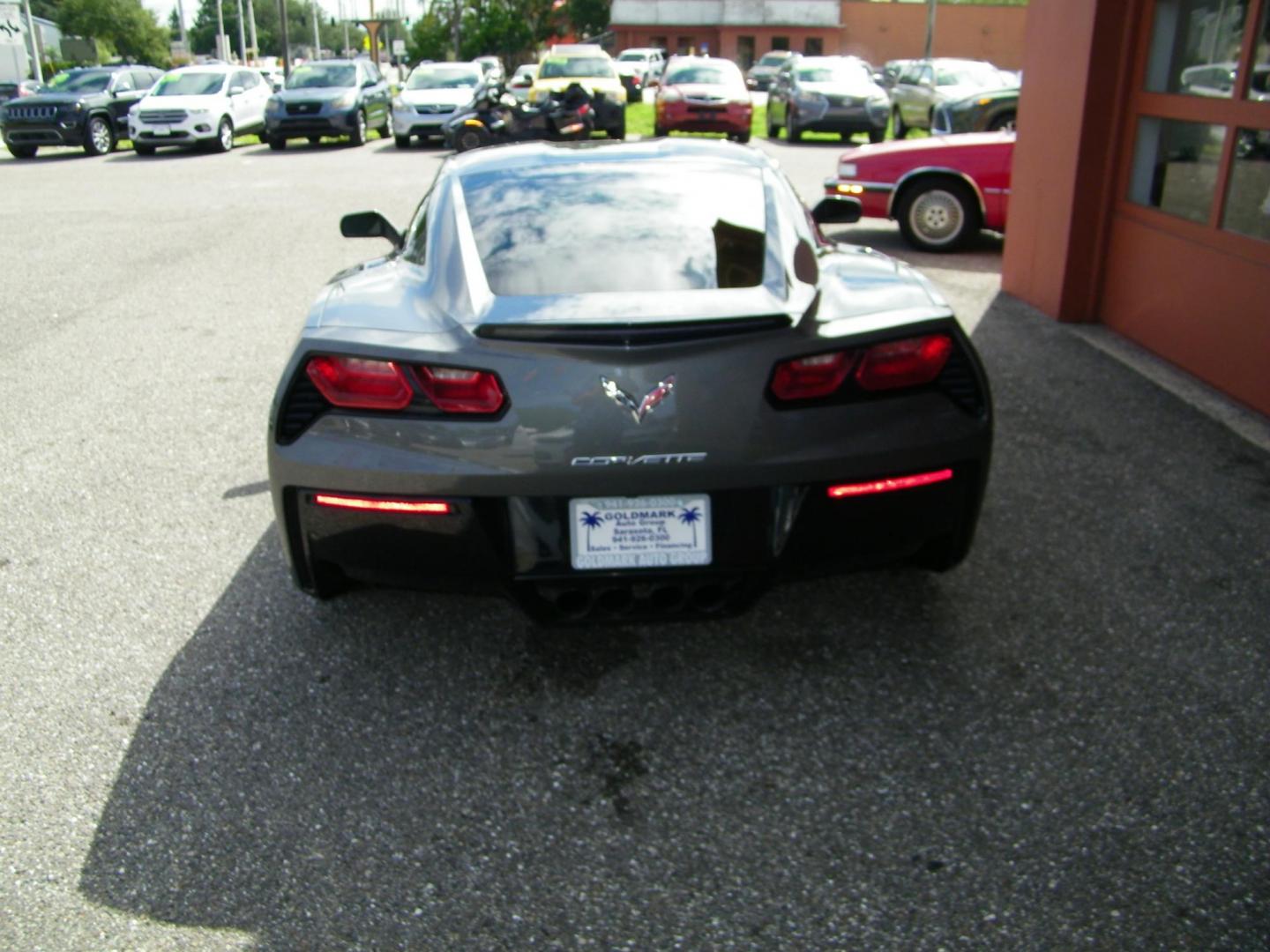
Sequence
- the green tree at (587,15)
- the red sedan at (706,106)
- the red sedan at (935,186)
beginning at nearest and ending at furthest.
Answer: the red sedan at (935,186) < the red sedan at (706,106) < the green tree at (587,15)

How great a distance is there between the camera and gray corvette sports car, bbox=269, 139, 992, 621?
9.99 feet

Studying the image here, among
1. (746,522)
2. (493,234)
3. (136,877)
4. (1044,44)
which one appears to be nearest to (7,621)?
(136,877)

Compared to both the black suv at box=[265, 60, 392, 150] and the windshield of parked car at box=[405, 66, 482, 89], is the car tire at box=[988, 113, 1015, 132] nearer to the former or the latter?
the windshield of parked car at box=[405, 66, 482, 89]

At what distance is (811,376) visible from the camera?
3.16 m

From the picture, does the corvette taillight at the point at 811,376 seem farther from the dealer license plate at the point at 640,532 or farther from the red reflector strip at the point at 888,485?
the dealer license plate at the point at 640,532

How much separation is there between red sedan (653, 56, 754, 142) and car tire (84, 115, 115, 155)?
10762mm

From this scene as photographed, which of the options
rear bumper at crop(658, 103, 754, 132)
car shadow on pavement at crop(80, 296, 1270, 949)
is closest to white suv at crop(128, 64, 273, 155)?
rear bumper at crop(658, 103, 754, 132)

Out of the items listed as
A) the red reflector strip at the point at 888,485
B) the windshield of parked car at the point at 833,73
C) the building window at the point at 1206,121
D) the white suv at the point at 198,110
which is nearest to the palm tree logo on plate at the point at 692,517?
the red reflector strip at the point at 888,485

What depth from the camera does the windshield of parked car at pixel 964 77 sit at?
24516 millimetres

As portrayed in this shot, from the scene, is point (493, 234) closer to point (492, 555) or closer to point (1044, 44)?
point (492, 555)

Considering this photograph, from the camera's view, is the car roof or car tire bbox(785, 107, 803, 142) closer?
the car roof

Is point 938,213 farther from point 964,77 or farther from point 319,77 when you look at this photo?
point 319,77

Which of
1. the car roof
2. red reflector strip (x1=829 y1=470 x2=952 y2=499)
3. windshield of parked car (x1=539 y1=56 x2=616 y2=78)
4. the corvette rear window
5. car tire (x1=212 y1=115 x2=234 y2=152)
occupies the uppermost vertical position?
the car roof

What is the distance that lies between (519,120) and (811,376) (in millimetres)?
17104
